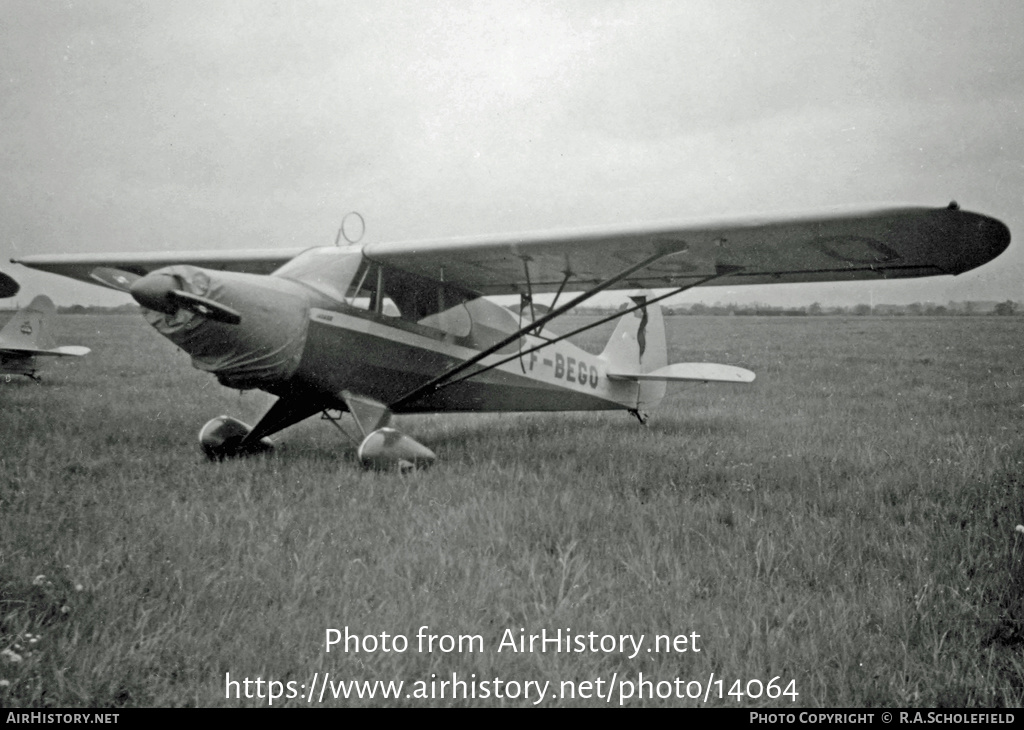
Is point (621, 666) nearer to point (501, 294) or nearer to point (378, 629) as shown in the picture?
point (378, 629)

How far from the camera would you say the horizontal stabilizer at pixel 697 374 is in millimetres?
7988

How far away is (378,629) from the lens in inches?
89.0

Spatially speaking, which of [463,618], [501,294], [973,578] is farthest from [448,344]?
[973,578]

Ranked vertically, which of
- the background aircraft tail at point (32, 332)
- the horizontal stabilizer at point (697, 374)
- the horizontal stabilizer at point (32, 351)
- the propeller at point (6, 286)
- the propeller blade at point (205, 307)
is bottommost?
the horizontal stabilizer at point (697, 374)

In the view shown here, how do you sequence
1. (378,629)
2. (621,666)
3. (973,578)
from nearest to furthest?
(621,666) → (378,629) → (973,578)

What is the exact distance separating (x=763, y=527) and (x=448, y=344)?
3.75 meters

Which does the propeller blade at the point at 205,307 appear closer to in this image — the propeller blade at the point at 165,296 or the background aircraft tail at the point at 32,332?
the propeller blade at the point at 165,296

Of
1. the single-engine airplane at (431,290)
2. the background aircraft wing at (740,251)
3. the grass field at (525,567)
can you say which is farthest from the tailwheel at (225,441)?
the background aircraft wing at (740,251)

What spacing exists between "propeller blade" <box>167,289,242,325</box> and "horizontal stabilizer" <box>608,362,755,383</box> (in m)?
5.21

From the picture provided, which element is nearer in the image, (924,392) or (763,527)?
(763,527)

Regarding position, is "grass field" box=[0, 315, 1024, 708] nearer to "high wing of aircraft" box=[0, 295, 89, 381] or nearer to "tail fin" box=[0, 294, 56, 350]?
"high wing of aircraft" box=[0, 295, 89, 381]

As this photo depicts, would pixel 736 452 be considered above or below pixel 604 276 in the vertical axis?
below

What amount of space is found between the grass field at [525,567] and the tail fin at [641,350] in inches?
96.8

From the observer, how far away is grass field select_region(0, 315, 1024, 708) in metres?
2.00
